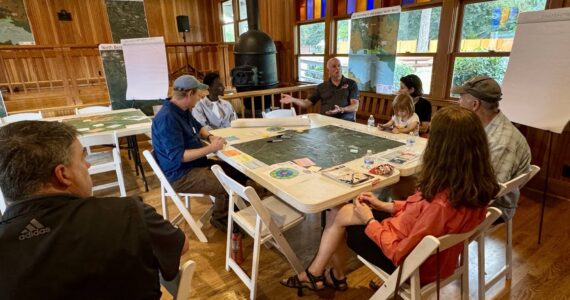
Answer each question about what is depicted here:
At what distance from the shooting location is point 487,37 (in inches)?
121

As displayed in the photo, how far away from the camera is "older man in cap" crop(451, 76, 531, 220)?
1.47m

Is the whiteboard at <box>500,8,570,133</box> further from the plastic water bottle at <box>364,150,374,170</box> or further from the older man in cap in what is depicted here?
the plastic water bottle at <box>364,150,374,170</box>

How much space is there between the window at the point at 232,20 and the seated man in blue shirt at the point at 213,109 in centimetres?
464

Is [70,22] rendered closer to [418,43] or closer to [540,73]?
[418,43]

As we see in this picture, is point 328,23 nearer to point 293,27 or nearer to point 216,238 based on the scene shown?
point 293,27

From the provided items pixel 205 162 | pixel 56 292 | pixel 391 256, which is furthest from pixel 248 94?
pixel 56 292

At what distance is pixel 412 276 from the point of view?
1171mm

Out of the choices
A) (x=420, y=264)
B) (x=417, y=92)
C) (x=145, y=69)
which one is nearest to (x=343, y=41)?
(x=417, y=92)

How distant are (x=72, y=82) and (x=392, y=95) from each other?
4.68 meters

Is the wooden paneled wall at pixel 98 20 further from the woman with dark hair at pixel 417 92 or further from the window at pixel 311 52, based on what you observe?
the woman with dark hair at pixel 417 92

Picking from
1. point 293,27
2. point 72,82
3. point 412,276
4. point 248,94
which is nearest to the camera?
point 412,276

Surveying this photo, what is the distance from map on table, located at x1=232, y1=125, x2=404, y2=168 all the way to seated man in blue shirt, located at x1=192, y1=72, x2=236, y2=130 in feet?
3.28

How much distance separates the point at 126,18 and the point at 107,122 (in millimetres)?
5936

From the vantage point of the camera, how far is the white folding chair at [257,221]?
1473 mm
